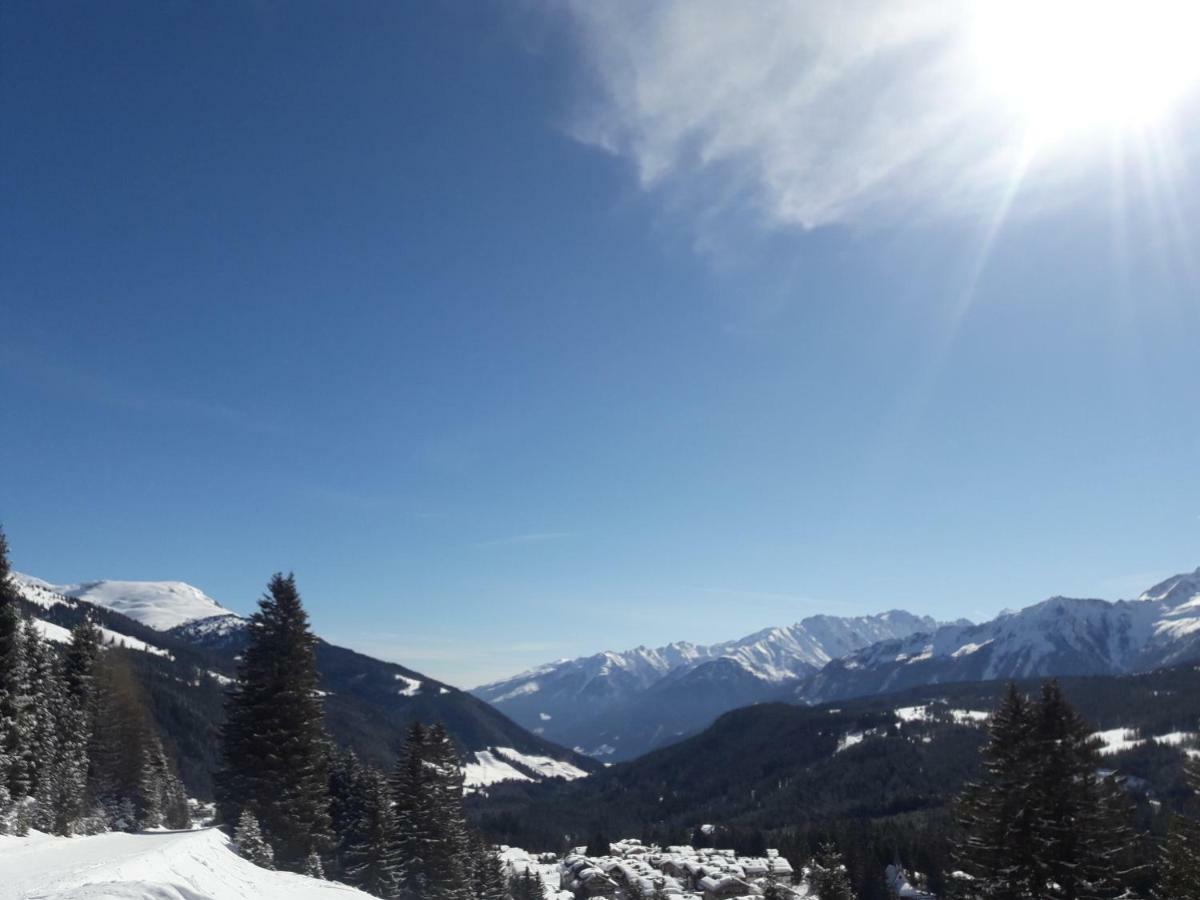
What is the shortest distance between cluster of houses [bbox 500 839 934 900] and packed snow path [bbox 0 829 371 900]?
3771 inches

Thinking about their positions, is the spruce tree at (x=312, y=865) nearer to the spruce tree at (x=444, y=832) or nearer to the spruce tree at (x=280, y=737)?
the spruce tree at (x=280, y=737)

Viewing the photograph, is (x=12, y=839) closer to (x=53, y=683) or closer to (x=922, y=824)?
(x=53, y=683)

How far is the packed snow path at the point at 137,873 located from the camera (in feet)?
39.3

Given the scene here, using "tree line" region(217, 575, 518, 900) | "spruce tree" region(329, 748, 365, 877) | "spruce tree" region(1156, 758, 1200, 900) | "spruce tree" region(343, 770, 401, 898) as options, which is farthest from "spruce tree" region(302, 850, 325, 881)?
"spruce tree" region(1156, 758, 1200, 900)

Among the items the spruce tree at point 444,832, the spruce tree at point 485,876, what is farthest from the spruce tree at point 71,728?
the spruce tree at point 485,876

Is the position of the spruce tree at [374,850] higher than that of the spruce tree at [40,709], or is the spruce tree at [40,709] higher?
the spruce tree at [40,709]

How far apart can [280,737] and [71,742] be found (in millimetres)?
25144

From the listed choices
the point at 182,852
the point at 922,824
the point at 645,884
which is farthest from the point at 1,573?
the point at 922,824

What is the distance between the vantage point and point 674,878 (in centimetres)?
12638

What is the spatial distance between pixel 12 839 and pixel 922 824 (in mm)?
210799

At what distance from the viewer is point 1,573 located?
1319 inches

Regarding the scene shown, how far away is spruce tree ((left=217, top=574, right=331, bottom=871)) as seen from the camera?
32.3m

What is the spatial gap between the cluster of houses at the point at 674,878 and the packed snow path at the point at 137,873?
314 feet

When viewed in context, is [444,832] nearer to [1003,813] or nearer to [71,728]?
[71,728]
